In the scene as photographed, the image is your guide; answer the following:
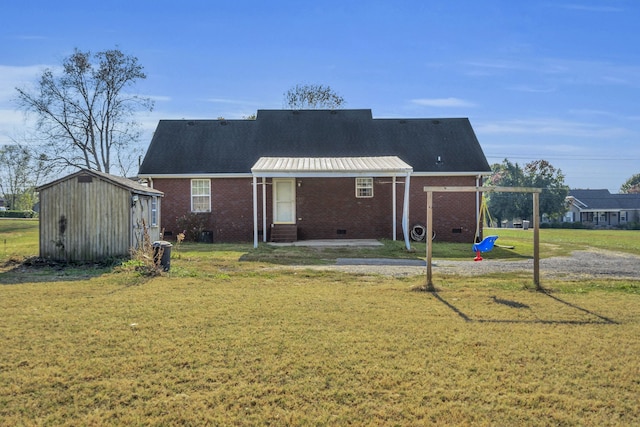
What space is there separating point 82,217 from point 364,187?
1249 cm

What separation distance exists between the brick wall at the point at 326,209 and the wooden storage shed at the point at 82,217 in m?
8.68

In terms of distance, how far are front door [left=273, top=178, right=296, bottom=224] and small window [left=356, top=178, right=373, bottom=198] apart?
2.92 meters

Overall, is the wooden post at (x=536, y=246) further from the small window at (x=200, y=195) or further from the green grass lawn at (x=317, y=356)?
the small window at (x=200, y=195)

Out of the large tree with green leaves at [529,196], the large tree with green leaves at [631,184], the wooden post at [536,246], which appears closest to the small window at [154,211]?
the wooden post at [536,246]

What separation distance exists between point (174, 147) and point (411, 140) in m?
11.6

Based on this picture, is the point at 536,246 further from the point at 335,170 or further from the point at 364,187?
the point at 364,187

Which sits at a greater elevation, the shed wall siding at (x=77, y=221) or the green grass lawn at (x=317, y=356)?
the shed wall siding at (x=77, y=221)

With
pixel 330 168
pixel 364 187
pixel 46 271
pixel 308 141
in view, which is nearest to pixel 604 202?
pixel 364 187

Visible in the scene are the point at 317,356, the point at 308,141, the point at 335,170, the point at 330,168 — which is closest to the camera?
the point at 317,356

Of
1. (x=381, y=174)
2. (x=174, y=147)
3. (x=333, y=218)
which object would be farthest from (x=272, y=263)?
(x=174, y=147)

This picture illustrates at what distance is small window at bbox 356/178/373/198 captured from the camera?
2252cm

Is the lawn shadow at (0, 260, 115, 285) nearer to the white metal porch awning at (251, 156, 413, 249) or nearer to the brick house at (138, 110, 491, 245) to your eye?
the white metal porch awning at (251, 156, 413, 249)

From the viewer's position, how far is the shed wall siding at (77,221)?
44.2 feet

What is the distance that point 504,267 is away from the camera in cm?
1338
